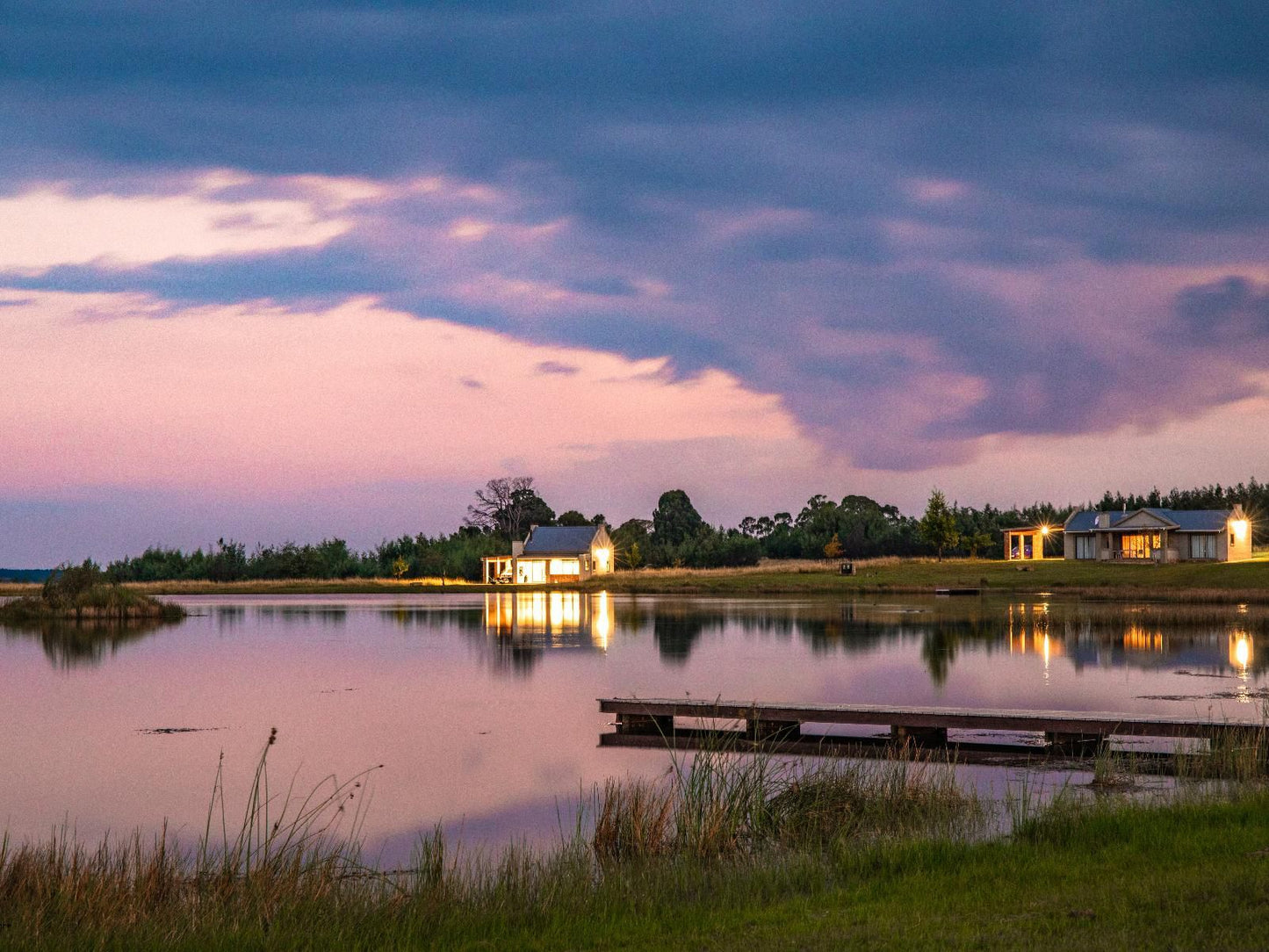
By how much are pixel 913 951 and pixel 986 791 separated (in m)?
7.58

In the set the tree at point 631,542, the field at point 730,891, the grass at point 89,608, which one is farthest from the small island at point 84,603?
the tree at point 631,542

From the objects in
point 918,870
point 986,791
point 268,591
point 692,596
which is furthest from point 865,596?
point 918,870

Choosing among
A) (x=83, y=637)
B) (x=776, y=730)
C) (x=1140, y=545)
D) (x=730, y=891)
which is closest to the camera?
(x=730, y=891)

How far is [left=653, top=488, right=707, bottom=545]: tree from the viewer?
129250 millimetres

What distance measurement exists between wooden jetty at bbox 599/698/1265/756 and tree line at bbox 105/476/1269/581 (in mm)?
72741

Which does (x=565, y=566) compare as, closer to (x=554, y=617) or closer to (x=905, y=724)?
(x=554, y=617)

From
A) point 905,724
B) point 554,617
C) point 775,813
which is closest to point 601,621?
point 554,617

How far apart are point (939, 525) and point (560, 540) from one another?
95.1 ft

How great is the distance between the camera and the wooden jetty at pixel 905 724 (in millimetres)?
15867

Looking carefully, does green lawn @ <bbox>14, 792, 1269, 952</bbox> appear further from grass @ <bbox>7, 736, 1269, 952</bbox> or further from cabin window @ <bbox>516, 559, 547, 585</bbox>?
cabin window @ <bbox>516, 559, 547, 585</bbox>

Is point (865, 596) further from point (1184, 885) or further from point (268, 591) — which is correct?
point (1184, 885)

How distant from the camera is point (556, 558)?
9144 centimetres

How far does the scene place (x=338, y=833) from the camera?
42.2ft

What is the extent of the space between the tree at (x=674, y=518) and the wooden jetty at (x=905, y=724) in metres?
109
